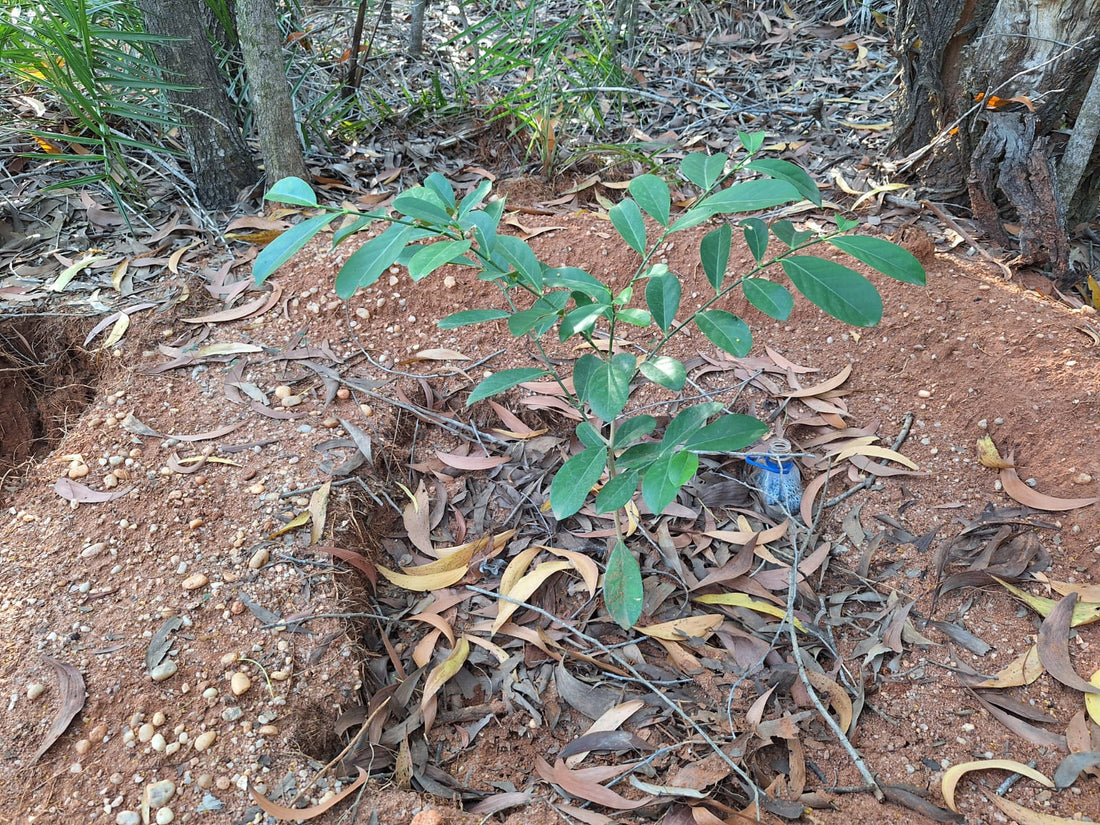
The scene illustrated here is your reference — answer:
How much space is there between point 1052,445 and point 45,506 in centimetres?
227

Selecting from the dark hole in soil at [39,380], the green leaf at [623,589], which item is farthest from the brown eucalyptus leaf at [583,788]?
the dark hole in soil at [39,380]

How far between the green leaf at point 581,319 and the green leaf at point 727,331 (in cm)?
19

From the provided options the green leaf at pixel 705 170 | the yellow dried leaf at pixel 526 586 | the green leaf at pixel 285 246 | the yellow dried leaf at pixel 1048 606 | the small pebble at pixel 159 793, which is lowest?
the yellow dried leaf at pixel 1048 606

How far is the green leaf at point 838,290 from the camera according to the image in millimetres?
913

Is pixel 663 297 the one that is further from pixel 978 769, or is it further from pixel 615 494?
pixel 978 769

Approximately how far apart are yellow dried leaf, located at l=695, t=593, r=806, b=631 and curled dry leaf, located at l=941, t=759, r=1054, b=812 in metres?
0.35

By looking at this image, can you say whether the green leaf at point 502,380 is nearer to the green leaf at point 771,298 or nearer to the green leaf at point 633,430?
the green leaf at point 633,430

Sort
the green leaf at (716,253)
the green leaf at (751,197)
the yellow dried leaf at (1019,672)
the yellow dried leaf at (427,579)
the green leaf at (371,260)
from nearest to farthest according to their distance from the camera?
1. the green leaf at (371,260)
2. the green leaf at (751,197)
3. the green leaf at (716,253)
4. the yellow dried leaf at (1019,672)
5. the yellow dried leaf at (427,579)

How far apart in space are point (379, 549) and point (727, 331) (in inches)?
39.2

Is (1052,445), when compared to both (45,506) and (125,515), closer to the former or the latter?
(125,515)

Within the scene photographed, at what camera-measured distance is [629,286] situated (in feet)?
3.52

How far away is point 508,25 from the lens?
3084 millimetres

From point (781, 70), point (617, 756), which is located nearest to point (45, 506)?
point (617, 756)

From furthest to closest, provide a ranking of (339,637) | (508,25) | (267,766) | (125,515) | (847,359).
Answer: (508,25) → (847,359) → (125,515) → (339,637) → (267,766)
